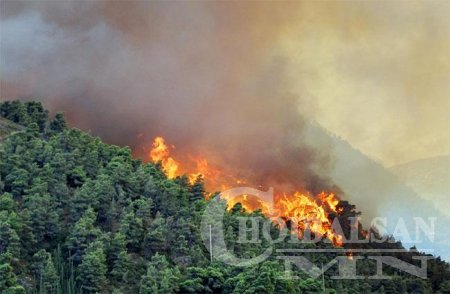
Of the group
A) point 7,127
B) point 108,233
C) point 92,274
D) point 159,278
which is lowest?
point 159,278

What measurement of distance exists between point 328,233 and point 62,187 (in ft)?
113

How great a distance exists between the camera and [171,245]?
67438mm

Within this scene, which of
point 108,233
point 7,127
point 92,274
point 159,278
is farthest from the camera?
point 7,127

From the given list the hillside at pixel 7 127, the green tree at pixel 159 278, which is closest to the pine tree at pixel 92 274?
the green tree at pixel 159 278

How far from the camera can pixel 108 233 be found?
63875mm

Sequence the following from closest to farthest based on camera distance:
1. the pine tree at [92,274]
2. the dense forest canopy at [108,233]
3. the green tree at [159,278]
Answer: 1. the green tree at [159,278]
2. the pine tree at [92,274]
3. the dense forest canopy at [108,233]

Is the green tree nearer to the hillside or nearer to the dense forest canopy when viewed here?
the dense forest canopy

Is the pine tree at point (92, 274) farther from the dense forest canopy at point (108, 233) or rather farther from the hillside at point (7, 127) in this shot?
the hillside at point (7, 127)

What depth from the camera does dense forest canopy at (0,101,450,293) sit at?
59.3 m

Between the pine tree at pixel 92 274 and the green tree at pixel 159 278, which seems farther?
the pine tree at pixel 92 274

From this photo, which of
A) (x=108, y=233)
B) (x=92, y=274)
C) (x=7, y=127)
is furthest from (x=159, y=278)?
(x=7, y=127)

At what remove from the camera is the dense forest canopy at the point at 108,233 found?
2335 inches

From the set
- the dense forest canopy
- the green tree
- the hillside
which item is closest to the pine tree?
the dense forest canopy

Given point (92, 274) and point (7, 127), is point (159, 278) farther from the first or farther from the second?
point (7, 127)
